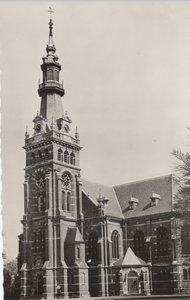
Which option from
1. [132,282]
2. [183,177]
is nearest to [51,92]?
[132,282]

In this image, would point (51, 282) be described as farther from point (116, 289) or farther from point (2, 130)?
point (2, 130)

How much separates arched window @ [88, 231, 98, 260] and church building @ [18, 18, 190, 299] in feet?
0.34

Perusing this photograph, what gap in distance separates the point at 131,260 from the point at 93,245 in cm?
458

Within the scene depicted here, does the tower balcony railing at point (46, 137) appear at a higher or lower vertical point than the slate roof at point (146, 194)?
higher

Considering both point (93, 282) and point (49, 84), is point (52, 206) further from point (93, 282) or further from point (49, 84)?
point (49, 84)

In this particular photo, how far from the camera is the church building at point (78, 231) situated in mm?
47312

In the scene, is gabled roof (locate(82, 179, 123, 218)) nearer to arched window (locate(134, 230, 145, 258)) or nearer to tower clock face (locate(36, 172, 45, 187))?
arched window (locate(134, 230, 145, 258))

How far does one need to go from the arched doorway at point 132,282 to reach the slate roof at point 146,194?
6781mm

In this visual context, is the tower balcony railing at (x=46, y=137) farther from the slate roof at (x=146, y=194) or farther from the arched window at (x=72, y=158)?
the slate roof at (x=146, y=194)

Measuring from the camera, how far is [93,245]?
168 ft

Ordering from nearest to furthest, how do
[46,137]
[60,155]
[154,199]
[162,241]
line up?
1. [162,241]
2. [46,137]
3. [60,155]
4. [154,199]

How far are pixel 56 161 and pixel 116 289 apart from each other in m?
14.1

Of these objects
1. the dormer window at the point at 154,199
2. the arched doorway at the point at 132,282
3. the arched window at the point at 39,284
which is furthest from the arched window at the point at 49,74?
the arched doorway at the point at 132,282

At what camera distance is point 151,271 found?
49406 millimetres
